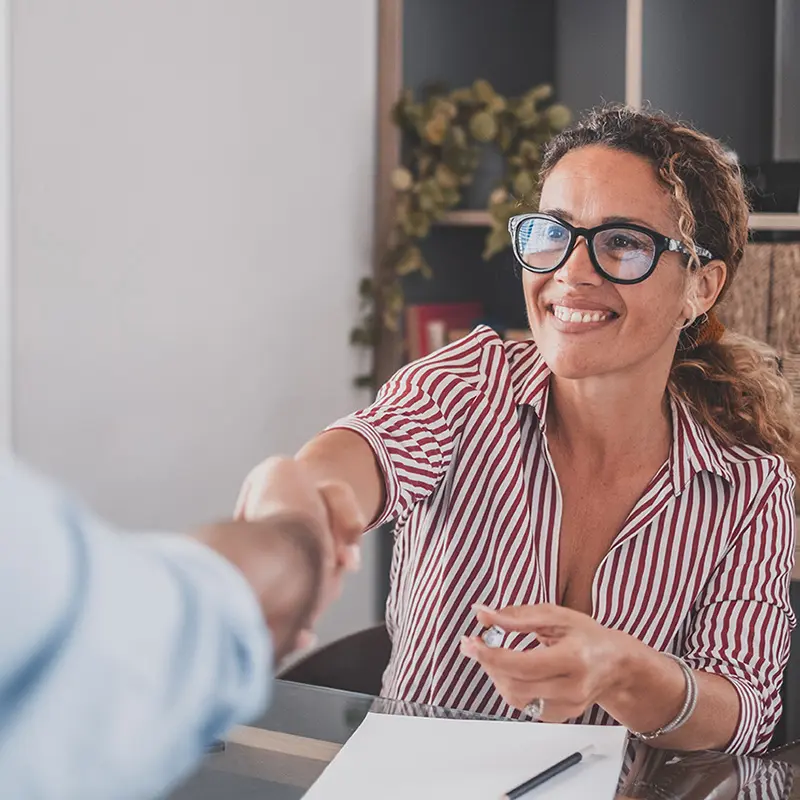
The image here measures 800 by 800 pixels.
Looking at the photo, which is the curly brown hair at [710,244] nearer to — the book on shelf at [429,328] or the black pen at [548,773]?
the black pen at [548,773]

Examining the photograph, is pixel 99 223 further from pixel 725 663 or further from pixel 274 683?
pixel 725 663

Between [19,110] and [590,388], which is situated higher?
[19,110]

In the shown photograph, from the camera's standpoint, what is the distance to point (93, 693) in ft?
1.60

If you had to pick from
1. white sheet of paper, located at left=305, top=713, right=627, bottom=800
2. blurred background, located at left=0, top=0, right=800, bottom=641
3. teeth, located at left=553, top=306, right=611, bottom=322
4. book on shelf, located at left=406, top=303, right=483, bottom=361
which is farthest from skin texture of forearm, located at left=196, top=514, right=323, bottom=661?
book on shelf, located at left=406, top=303, right=483, bottom=361

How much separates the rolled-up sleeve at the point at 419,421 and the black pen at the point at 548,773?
1.28 ft

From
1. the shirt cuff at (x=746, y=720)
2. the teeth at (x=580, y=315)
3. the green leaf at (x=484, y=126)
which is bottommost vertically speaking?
the shirt cuff at (x=746, y=720)

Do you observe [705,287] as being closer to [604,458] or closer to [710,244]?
[710,244]

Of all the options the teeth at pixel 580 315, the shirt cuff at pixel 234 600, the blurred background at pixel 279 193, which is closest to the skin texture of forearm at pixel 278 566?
the shirt cuff at pixel 234 600

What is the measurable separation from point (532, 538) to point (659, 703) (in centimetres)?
30

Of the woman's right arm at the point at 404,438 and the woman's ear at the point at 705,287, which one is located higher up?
the woman's ear at the point at 705,287

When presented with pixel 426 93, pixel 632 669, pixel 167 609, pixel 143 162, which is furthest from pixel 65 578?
pixel 426 93

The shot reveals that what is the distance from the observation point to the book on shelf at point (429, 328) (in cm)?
310

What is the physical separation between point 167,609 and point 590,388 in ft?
3.81

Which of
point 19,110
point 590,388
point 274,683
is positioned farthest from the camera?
point 19,110
